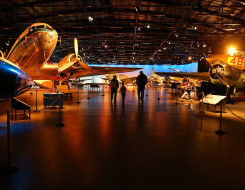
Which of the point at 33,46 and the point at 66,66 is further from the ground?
the point at 33,46

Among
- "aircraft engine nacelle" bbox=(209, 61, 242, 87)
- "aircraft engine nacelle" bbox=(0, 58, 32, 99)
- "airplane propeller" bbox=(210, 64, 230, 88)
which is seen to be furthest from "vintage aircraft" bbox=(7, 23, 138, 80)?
"aircraft engine nacelle" bbox=(209, 61, 242, 87)

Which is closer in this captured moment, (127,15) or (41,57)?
(41,57)

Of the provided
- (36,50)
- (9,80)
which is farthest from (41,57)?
(9,80)

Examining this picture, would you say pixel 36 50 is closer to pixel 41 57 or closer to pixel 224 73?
pixel 41 57

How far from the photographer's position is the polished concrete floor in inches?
121

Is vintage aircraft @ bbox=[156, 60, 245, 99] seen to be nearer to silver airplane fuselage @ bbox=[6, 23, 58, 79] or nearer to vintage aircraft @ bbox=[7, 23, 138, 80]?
vintage aircraft @ bbox=[7, 23, 138, 80]

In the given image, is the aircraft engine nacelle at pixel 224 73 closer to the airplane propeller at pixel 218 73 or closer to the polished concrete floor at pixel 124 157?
the airplane propeller at pixel 218 73

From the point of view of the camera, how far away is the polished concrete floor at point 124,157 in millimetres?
3072

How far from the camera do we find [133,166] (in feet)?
11.9

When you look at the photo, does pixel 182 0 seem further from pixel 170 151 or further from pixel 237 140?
pixel 170 151

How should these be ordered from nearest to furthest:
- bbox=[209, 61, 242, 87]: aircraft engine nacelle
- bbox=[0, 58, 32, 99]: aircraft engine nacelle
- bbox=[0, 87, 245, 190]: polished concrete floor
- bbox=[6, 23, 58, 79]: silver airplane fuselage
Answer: bbox=[0, 87, 245, 190]: polished concrete floor, bbox=[0, 58, 32, 99]: aircraft engine nacelle, bbox=[6, 23, 58, 79]: silver airplane fuselage, bbox=[209, 61, 242, 87]: aircraft engine nacelle

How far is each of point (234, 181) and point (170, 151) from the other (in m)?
1.46

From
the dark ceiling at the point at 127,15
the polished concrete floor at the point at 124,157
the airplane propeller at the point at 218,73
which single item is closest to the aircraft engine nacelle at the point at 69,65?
the dark ceiling at the point at 127,15

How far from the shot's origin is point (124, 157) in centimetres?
403
